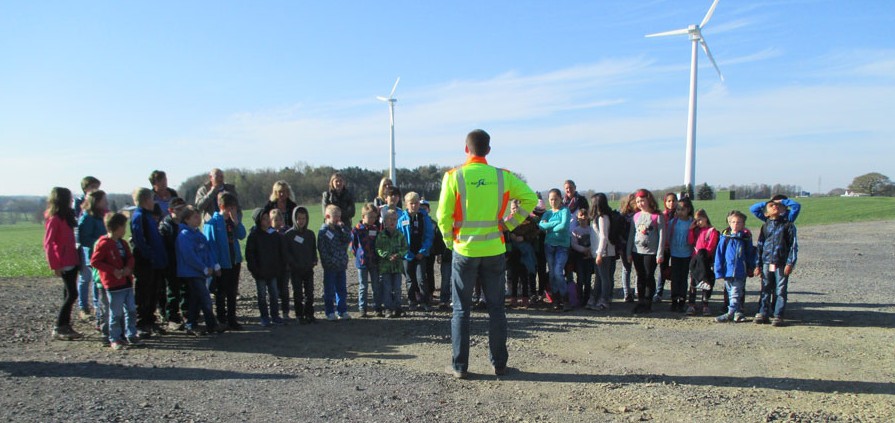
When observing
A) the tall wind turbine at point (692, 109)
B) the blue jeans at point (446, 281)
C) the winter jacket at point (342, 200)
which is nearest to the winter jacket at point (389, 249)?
the blue jeans at point (446, 281)

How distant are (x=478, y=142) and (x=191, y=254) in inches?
165

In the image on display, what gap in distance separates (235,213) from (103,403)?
13.4ft

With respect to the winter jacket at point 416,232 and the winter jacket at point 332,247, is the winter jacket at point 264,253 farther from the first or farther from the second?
the winter jacket at point 416,232

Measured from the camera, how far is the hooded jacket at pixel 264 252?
315 inches

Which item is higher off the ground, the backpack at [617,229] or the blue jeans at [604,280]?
the backpack at [617,229]

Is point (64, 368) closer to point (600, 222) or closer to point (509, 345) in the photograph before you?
point (509, 345)

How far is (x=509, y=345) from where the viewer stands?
680cm

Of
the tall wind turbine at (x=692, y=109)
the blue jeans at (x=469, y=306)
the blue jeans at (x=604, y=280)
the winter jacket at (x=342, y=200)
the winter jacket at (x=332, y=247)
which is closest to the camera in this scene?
the blue jeans at (x=469, y=306)

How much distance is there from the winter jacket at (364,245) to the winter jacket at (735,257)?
16.7 feet

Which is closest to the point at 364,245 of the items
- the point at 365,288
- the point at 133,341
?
the point at 365,288

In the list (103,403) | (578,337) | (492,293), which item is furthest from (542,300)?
(103,403)

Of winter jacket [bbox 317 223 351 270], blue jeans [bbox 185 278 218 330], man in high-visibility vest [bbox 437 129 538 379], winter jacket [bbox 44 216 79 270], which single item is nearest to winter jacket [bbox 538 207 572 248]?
winter jacket [bbox 317 223 351 270]

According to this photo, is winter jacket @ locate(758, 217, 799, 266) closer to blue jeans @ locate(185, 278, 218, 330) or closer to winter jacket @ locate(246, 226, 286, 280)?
winter jacket @ locate(246, 226, 286, 280)

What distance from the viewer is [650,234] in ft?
29.0
